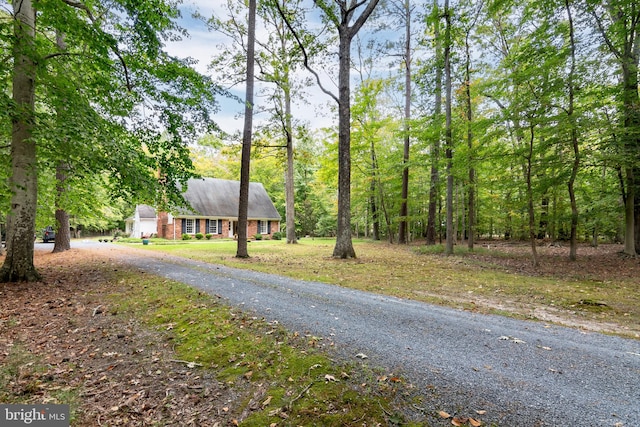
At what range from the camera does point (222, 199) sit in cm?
3033

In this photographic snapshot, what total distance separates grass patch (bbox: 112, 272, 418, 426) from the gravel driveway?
291 millimetres

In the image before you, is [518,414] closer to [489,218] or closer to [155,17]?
[155,17]

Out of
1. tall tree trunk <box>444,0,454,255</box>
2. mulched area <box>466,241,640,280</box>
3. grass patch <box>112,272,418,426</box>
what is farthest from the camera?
tall tree trunk <box>444,0,454,255</box>

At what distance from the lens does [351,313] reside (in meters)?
4.64

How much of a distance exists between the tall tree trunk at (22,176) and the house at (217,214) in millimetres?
19535

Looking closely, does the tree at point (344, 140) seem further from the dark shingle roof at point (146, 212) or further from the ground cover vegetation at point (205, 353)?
the dark shingle roof at point (146, 212)

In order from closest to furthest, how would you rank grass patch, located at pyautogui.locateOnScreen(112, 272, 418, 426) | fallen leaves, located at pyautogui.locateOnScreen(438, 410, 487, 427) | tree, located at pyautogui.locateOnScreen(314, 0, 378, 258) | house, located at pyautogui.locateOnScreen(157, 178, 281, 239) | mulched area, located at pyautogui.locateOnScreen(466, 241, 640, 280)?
fallen leaves, located at pyautogui.locateOnScreen(438, 410, 487, 427) < grass patch, located at pyautogui.locateOnScreen(112, 272, 418, 426) < mulched area, located at pyautogui.locateOnScreen(466, 241, 640, 280) < tree, located at pyautogui.locateOnScreen(314, 0, 378, 258) < house, located at pyautogui.locateOnScreen(157, 178, 281, 239)

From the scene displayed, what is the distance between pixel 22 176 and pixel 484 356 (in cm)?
929

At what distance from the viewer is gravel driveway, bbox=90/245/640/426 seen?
2.33 meters

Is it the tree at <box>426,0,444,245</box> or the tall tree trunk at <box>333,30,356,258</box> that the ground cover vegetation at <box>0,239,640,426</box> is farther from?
the tree at <box>426,0,444,245</box>

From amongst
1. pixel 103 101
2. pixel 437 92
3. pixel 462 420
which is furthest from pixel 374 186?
pixel 462 420

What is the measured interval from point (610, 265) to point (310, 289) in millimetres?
10909

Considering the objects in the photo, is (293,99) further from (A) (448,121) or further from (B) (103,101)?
(B) (103,101)

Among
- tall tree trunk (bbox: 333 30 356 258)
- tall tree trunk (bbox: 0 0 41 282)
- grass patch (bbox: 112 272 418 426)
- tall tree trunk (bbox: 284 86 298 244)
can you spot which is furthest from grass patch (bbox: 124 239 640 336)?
tall tree trunk (bbox: 284 86 298 244)
